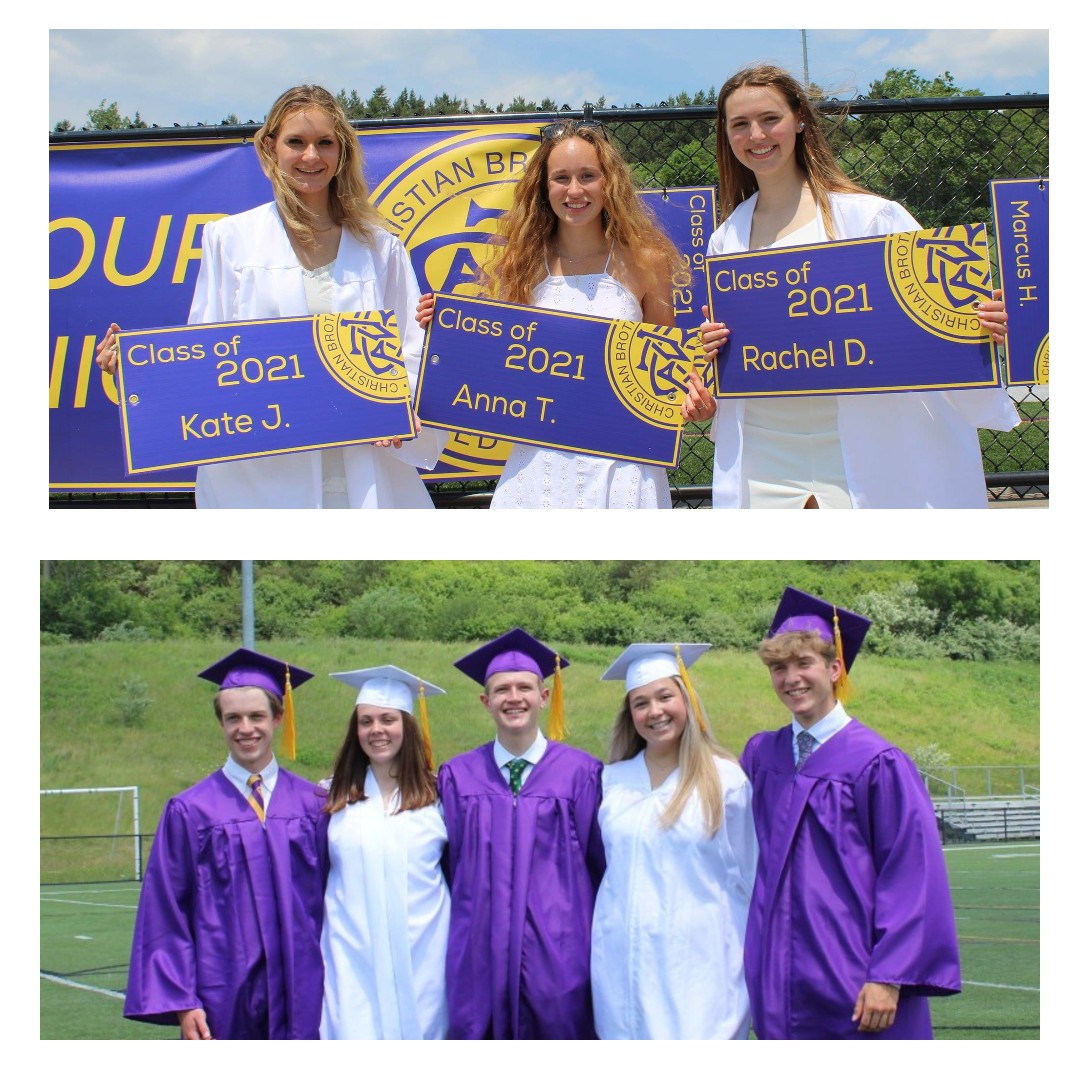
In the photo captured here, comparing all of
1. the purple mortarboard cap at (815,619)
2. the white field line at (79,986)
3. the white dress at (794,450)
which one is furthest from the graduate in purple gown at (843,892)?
the white field line at (79,986)

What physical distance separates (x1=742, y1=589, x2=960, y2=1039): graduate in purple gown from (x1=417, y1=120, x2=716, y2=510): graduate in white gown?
830 millimetres

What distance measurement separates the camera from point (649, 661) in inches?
141

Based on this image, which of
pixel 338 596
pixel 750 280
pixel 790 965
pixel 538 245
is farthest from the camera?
pixel 338 596

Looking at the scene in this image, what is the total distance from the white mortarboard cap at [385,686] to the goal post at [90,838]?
774 centimetres

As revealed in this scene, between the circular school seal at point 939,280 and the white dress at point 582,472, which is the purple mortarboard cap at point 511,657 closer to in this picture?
the white dress at point 582,472

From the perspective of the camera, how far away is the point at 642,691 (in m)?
3.52

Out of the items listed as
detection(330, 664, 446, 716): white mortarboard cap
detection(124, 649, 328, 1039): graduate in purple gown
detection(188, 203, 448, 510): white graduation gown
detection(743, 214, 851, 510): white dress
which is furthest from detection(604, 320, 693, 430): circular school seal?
detection(124, 649, 328, 1039): graduate in purple gown

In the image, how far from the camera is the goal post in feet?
36.5

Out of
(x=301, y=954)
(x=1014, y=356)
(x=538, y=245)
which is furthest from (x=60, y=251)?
(x=1014, y=356)

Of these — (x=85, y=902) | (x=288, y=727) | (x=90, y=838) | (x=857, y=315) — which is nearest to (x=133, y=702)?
(x=85, y=902)

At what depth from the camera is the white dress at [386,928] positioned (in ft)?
11.4

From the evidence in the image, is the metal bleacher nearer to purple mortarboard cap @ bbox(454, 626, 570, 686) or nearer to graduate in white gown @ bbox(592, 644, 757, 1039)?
graduate in white gown @ bbox(592, 644, 757, 1039)

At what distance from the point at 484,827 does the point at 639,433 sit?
1.23 metres

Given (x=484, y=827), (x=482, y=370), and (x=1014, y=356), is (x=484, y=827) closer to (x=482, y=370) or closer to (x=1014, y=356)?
(x=482, y=370)
